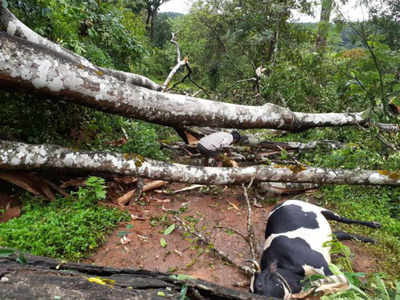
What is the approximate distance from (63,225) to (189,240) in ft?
4.77

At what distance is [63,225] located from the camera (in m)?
2.83

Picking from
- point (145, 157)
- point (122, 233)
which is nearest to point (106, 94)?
point (145, 157)

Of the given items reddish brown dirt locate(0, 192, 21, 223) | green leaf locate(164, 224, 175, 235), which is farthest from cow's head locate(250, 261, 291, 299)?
reddish brown dirt locate(0, 192, 21, 223)

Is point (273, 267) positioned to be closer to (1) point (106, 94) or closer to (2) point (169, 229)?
(2) point (169, 229)

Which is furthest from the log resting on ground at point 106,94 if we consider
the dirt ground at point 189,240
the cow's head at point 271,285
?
the cow's head at point 271,285

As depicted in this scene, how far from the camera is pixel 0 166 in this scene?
2.96 m

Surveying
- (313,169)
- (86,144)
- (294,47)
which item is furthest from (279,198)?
(294,47)

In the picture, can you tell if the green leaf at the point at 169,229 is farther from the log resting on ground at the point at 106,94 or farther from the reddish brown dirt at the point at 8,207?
the reddish brown dirt at the point at 8,207

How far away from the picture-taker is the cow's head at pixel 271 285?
6.67 ft

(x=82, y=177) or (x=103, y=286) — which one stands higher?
(x=103, y=286)

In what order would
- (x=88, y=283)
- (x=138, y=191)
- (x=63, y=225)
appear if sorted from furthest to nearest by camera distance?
1. (x=138, y=191)
2. (x=63, y=225)
3. (x=88, y=283)

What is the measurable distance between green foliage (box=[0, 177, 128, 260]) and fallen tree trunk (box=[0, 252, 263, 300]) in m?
1.40

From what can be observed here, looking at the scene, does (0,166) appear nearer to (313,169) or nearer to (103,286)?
(103,286)

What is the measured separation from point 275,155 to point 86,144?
390 cm
